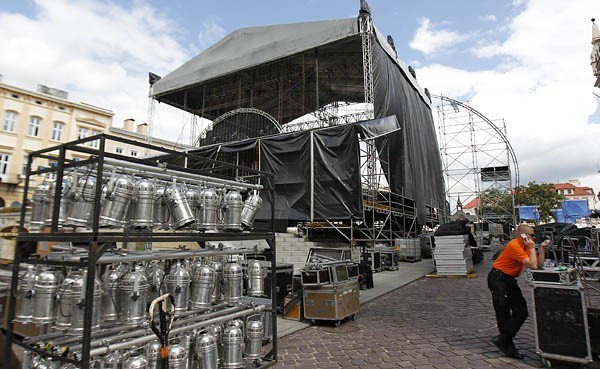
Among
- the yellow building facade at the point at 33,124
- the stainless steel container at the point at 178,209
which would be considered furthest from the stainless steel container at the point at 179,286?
the yellow building facade at the point at 33,124

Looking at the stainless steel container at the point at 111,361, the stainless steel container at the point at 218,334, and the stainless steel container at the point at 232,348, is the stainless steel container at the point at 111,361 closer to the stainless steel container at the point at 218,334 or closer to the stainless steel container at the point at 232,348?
the stainless steel container at the point at 218,334

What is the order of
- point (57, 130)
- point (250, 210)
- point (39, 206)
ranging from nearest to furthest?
point (39, 206), point (250, 210), point (57, 130)

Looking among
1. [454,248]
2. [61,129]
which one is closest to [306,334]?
[454,248]

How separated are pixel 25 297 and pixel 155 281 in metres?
1.05

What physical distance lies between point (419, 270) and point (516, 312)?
1066 centimetres

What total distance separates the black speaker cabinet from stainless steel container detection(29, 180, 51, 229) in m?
5.80

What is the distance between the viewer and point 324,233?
15.9m

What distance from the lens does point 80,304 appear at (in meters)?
2.67

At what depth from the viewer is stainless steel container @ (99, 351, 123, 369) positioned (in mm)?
2783

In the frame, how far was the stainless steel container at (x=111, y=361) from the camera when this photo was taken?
2.78 metres

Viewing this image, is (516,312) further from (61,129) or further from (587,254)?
(61,129)

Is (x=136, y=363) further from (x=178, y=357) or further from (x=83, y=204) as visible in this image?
(x=83, y=204)

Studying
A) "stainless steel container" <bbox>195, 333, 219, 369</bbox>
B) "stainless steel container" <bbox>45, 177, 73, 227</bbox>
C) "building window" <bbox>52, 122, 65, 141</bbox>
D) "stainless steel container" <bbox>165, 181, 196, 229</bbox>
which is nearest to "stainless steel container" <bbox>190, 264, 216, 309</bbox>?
"stainless steel container" <bbox>195, 333, 219, 369</bbox>

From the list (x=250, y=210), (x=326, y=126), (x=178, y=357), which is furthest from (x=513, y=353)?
(x=326, y=126)
